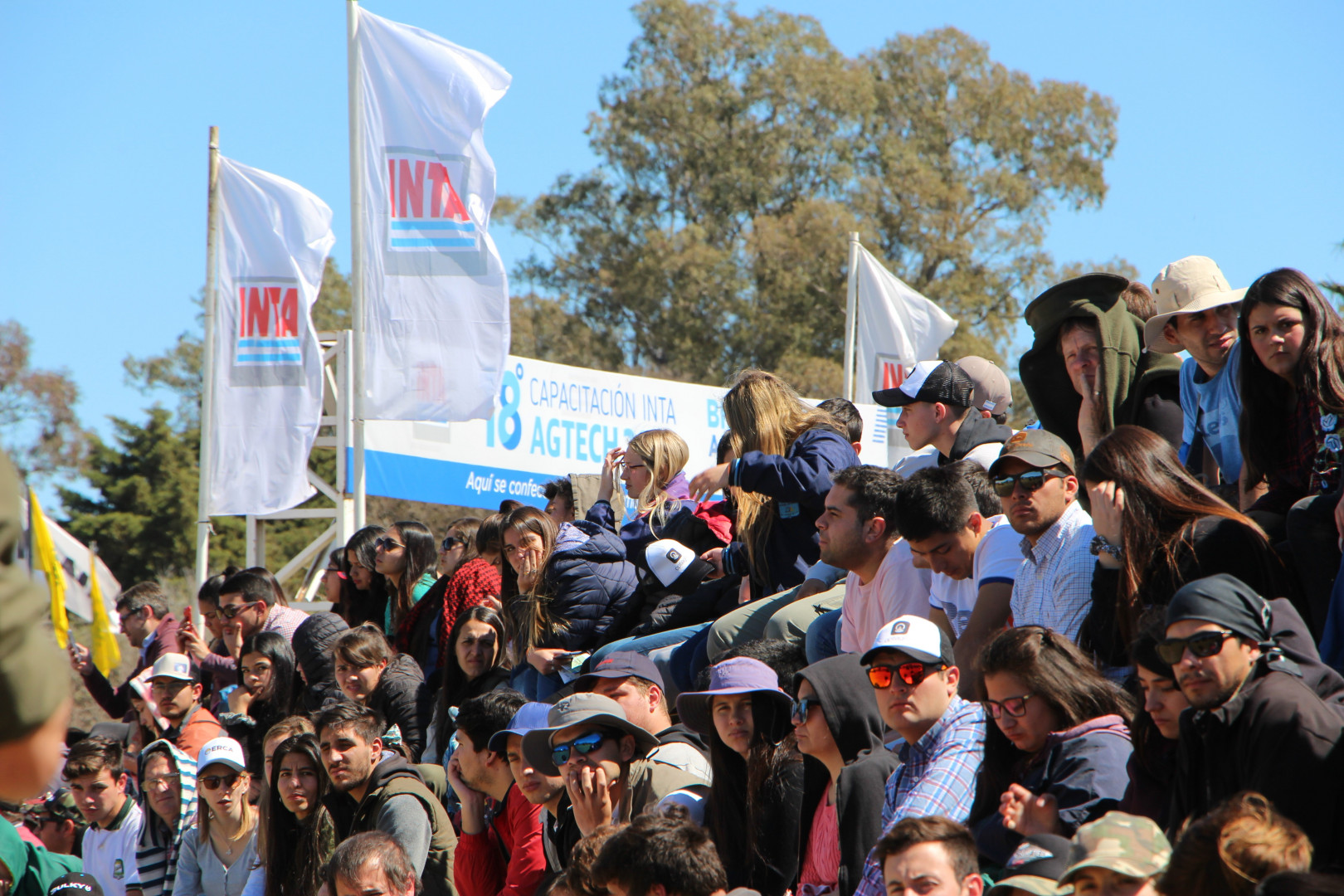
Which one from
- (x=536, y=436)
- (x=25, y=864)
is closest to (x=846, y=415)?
(x=25, y=864)

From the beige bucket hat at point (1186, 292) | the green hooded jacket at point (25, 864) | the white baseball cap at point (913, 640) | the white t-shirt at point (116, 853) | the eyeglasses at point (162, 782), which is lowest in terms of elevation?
the white t-shirt at point (116, 853)

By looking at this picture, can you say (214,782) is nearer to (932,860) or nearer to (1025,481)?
(1025,481)

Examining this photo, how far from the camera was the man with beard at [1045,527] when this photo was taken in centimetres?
423

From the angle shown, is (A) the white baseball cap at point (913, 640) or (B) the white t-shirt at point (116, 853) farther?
(B) the white t-shirt at point (116, 853)

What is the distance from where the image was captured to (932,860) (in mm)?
3221

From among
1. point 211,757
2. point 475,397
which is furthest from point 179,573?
point 211,757

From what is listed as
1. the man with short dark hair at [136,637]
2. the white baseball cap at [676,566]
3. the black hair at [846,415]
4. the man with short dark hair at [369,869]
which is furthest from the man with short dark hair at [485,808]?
the man with short dark hair at [136,637]

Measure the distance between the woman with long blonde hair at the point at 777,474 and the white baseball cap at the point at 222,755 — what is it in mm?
2784

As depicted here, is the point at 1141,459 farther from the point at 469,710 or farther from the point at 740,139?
the point at 740,139

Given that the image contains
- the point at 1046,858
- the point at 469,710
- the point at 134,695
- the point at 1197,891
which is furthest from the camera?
the point at 134,695

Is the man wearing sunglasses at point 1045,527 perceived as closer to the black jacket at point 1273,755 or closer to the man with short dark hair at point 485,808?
the black jacket at point 1273,755

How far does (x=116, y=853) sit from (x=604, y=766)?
169 inches

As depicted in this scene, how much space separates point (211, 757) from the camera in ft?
22.8

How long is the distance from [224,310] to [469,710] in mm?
6781
